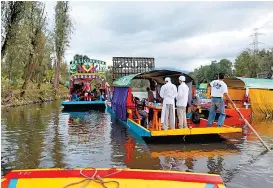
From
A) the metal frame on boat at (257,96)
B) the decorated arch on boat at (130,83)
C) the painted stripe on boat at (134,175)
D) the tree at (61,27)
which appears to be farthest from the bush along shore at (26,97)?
the painted stripe on boat at (134,175)

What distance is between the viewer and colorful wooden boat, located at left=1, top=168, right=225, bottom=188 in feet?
14.0

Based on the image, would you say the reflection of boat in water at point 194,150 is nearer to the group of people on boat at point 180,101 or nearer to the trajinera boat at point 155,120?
the trajinera boat at point 155,120

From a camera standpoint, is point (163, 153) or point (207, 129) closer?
point (163, 153)

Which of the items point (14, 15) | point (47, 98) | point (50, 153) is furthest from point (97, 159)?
point (47, 98)

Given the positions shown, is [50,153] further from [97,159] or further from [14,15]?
[14,15]

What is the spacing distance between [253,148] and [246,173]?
9.28 ft

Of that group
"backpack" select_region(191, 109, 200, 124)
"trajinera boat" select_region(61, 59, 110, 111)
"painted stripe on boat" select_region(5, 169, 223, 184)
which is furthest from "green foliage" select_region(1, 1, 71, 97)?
"painted stripe on boat" select_region(5, 169, 223, 184)

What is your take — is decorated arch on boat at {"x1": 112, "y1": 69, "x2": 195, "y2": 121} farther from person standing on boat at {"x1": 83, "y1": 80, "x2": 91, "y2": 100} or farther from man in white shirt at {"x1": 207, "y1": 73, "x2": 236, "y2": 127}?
person standing on boat at {"x1": 83, "y1": 80, "x2": 91, "y2": 100}

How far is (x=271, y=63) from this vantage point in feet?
160

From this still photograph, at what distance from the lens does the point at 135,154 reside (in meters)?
9.43

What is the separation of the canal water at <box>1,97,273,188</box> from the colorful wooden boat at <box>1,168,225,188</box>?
259 cm

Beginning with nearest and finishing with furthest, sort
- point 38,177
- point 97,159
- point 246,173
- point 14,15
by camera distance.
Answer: point 38,177 < point 246,173 < point 97,159 < point 14,15

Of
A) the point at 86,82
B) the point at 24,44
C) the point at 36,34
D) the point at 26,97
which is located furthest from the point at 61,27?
the point at 24,44

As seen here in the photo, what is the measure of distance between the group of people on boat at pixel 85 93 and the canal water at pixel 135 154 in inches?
510
